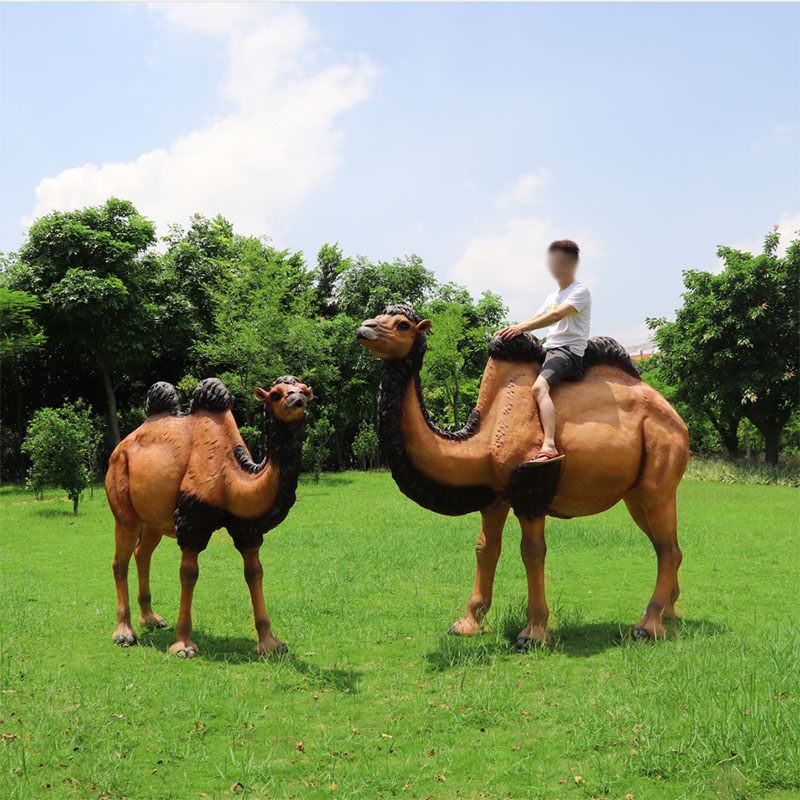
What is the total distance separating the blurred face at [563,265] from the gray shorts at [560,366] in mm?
615

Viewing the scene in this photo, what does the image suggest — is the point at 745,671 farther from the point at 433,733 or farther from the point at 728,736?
the point at 433,733

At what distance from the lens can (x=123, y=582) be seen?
627cm

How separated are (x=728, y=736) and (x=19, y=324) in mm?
22323

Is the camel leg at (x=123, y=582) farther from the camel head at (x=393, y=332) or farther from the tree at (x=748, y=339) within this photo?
the tree at (x=748, y=339)

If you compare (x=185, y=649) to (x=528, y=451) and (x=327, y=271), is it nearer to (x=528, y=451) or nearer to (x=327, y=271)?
(x=528, y=451)

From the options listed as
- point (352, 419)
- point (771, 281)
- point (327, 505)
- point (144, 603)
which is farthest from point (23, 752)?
point (352, 419)

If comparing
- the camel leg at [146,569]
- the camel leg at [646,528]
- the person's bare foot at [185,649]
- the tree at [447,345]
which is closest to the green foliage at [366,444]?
the tree at [447,345]

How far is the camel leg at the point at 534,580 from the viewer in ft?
18.5

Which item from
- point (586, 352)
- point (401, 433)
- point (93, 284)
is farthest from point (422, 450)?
point (93, 284)

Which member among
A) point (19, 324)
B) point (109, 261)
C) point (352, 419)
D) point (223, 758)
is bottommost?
point (223, 758)

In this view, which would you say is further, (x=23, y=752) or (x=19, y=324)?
(x=19, y=324)

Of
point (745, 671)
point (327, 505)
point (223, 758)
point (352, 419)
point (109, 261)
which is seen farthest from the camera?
point (352, 419)

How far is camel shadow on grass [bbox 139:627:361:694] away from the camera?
5102 mm

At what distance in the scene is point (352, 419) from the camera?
30.5 m
